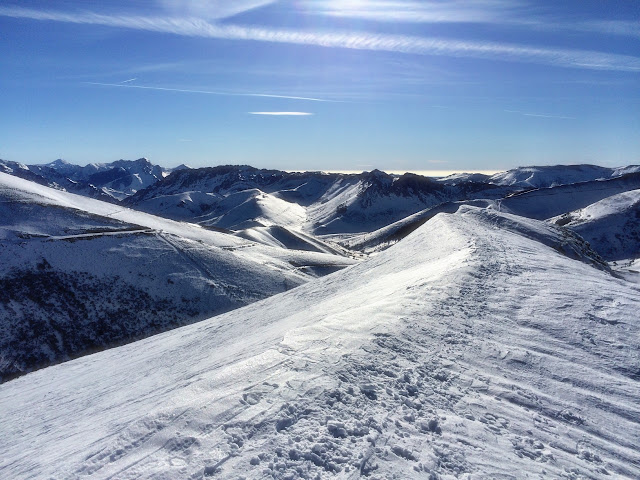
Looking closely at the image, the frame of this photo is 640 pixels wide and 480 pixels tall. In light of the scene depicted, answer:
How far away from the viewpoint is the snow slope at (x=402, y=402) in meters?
6.62

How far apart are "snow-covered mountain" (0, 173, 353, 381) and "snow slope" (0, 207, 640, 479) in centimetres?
1659

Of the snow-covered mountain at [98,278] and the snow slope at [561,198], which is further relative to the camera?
the snow slope at [561,198]

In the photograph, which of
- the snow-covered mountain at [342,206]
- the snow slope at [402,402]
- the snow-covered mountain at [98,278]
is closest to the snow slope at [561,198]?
the snow-covered mountain at [342,206]

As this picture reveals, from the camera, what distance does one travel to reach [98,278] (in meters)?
38.0

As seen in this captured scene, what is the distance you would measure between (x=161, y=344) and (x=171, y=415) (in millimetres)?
15876

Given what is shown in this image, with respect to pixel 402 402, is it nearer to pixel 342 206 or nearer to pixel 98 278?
pixel 98 278

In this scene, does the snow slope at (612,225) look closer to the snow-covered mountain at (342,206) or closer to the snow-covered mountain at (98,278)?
the snow-covered mountain at (98,278)

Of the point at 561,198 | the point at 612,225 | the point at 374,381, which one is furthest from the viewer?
the point at 561,198

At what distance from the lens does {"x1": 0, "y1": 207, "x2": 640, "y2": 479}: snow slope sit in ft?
21.7

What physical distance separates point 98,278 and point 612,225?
93611mm

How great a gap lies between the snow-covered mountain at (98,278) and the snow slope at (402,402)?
653 inches

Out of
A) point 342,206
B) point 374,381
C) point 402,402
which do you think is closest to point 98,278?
point 374,381

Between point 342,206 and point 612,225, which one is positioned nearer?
point 612,225

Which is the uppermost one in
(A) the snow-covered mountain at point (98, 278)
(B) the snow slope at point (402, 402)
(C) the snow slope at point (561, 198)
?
(C) the snow slope at point (561, 198)
